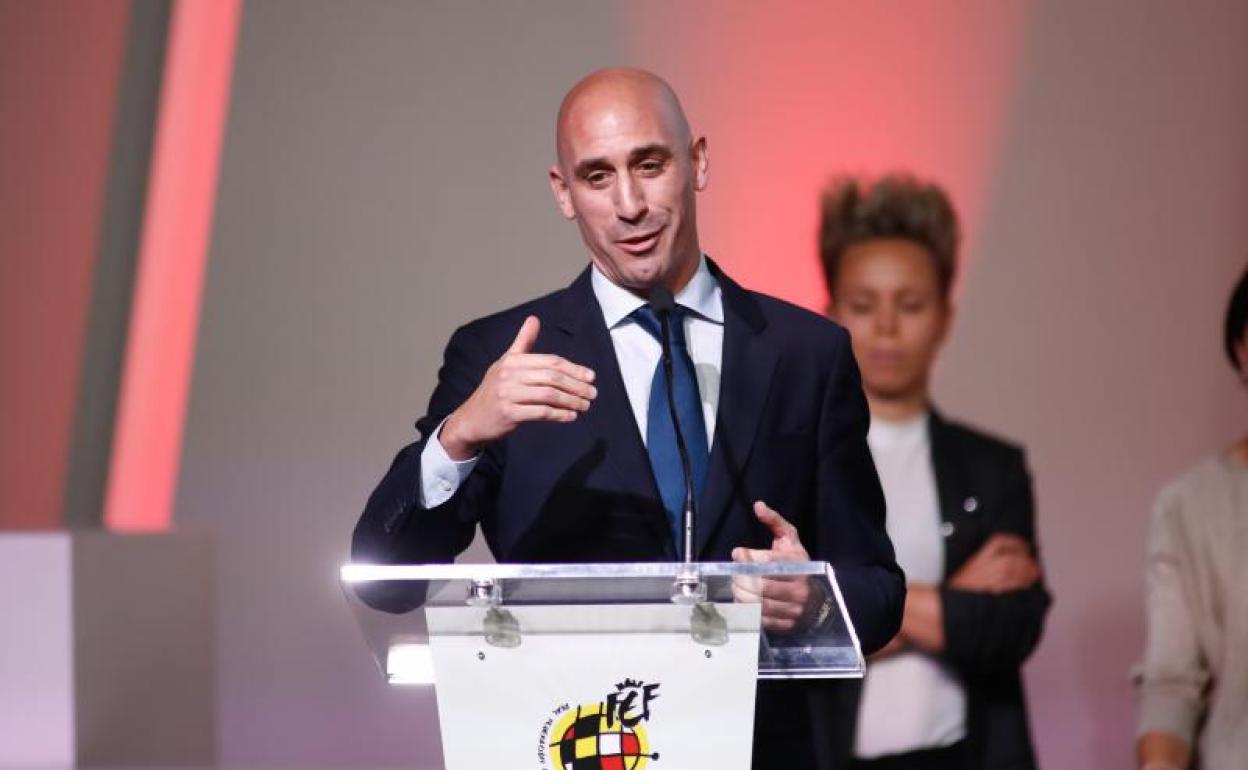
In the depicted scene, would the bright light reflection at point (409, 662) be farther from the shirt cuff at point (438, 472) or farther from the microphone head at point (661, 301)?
the microphone head at point (661, 301)

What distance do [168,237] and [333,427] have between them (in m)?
0.64

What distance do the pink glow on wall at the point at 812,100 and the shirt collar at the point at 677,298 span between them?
213 cm

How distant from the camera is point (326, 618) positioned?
4379 millimetres

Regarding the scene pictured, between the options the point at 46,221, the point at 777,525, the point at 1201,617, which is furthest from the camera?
the point at 46,221

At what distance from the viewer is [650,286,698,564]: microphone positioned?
1810 millimetres

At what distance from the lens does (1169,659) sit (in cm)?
345

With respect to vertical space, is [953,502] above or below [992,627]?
above

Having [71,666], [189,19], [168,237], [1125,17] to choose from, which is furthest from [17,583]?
[1125,17]

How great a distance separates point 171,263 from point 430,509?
2774 millimetres

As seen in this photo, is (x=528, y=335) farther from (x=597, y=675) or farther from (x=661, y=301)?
(x=597, y=675)

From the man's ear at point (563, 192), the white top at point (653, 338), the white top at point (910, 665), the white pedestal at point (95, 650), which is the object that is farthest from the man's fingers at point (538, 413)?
the white pedestal at point (95, 650)

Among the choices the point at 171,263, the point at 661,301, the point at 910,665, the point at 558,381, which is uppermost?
the point at 171,263

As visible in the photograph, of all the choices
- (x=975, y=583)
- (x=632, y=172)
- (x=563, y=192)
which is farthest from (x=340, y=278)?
(x=632, y=172)

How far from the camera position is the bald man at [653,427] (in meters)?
→ 2.01
